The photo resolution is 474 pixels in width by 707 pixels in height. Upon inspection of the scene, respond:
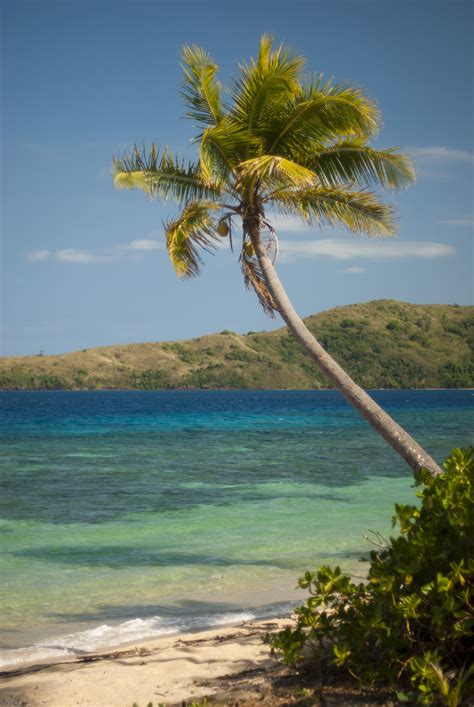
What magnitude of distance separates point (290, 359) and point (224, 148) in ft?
381

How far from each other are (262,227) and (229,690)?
5940 mm

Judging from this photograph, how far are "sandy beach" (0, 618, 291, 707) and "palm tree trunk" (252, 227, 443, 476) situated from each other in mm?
2148

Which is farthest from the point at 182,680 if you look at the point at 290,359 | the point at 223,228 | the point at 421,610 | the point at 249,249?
the point at 290,359

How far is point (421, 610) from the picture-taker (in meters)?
3.76

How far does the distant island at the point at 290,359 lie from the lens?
106125 millimetres

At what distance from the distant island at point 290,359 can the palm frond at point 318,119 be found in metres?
95.3

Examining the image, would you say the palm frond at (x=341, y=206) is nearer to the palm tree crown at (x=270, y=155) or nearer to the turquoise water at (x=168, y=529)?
the palm tree crown at (x=270, y=155)

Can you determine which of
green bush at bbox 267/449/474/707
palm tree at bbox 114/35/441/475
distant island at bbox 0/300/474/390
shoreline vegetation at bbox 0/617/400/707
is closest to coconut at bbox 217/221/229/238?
palm tree at bbox 114/35/441/475

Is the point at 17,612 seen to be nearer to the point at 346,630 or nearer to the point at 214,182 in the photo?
the point at 346,630

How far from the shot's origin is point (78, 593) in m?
8.45

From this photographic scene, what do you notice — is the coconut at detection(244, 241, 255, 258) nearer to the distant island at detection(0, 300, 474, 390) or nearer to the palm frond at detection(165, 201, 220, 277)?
the palm frond at detection(165, 201, 220, 277)

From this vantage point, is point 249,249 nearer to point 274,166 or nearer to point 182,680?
point 274,166

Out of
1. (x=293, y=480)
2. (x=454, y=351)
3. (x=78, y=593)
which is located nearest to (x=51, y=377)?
(x=454, y=351)

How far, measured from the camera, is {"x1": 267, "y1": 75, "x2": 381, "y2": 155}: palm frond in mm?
8531
